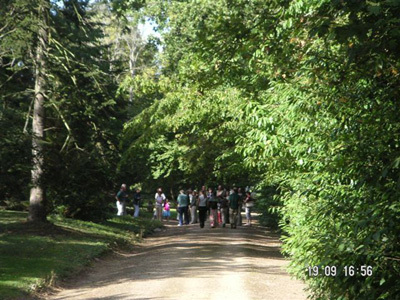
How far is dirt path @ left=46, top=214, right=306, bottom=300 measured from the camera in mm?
12258

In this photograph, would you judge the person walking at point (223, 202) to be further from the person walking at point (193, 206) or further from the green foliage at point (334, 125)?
the green foliage at point (334, 125)

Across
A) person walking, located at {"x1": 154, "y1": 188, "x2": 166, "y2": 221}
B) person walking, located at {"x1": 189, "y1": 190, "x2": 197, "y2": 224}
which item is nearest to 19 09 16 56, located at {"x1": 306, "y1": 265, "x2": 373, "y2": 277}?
person walking, located at {"x1": 189, "y1": 190, "x2": 197, "y2": 224}

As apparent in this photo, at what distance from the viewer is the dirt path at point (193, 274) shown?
12258mm

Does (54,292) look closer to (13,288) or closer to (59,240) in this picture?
(13,288)

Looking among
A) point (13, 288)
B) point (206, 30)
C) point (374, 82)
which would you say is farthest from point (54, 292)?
point (374, 82)

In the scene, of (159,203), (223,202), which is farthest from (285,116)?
(159,203)

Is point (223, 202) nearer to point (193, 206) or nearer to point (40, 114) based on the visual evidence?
point (193, 206)

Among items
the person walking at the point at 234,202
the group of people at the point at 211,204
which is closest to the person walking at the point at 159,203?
the group of people at the point at 211,204

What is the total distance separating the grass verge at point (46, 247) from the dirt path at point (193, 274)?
56cm

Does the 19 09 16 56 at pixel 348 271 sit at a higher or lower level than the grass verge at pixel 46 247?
lower

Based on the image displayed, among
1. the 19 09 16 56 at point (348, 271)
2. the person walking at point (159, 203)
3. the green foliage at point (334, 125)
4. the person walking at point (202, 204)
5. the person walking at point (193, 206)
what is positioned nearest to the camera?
the green foliage at point (334, 125)

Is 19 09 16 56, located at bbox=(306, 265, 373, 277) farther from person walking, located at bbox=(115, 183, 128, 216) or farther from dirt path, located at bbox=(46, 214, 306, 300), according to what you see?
person walking, located at bbox=(115, 183, 128, 216)

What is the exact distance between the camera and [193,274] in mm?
14602

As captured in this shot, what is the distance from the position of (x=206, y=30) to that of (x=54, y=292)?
6.55m
